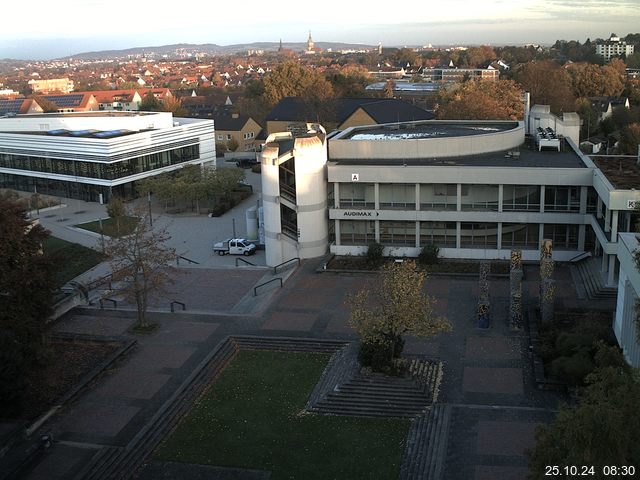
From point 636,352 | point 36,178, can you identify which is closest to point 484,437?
point 636,352

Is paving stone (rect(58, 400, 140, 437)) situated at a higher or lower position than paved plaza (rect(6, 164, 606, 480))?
lower

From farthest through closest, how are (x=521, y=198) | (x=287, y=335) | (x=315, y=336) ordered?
(x=521, y=198), (x=287, y=335), (x=315, y=336)

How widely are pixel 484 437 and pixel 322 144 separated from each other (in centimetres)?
2010

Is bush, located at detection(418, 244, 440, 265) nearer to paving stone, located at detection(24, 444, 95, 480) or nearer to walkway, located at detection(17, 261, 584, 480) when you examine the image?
walkway, located at detection(17, 261, 584, 480)

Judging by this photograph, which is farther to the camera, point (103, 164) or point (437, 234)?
point (103, 164)

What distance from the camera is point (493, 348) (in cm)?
2495

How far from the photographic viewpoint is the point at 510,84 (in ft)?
218

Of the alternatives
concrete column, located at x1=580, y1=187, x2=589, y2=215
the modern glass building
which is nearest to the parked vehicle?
concrete column, located at x1=580, y1=187, x2=589, y2=215

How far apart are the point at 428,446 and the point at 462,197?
1793cm

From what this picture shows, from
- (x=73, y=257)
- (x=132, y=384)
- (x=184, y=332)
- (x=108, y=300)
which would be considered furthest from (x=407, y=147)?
(x=132, y=384)

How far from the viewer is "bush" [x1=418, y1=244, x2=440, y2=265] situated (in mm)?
34375

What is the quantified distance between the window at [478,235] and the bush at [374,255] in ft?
13.6

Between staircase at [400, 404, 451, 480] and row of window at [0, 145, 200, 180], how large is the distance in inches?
1567

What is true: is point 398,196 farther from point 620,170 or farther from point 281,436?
point 281,436
